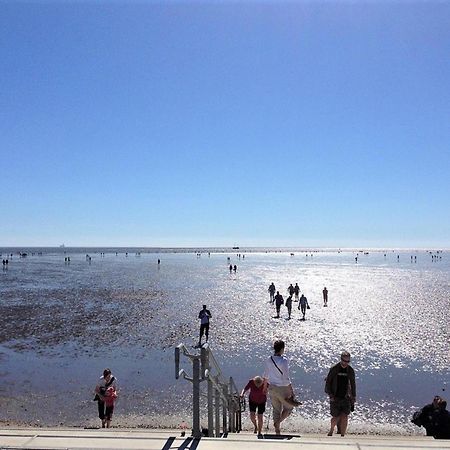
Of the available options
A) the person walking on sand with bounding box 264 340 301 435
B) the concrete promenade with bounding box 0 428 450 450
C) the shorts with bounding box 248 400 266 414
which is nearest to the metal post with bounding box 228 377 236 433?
the shorts with bounding box 248 400 266 414

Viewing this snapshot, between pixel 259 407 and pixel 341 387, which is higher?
pixel 341 387

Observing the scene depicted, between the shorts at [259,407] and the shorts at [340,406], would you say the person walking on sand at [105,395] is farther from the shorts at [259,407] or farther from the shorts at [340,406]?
the shorts at [340,406]

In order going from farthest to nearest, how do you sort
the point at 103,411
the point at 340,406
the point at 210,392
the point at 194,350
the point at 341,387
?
1. the point at 194,350
2. the point at 103,411
3. the point at 340,406
4. the point at 341,387
5. the point at 210,392

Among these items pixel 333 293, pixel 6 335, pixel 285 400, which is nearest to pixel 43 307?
pixel 6 335

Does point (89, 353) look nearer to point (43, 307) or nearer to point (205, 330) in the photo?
point (205, 330)

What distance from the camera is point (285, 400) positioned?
737cm

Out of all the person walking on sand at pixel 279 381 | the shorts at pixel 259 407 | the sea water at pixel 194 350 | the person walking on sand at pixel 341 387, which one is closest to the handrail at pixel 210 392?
the shorts at pixel 259 407

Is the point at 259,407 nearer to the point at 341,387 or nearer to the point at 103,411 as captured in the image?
the point at 341,387

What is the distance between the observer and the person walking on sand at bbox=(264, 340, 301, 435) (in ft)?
23.7

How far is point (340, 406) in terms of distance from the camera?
7535 mm

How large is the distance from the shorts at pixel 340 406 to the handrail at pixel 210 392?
6.13 feet

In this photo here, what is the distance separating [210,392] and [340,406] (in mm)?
2116

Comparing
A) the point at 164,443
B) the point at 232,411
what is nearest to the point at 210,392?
the point at 164,443

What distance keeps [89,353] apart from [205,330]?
206 inches
